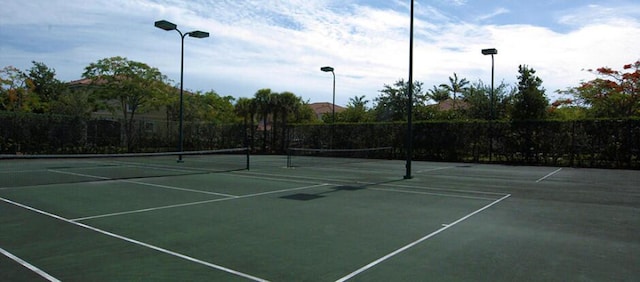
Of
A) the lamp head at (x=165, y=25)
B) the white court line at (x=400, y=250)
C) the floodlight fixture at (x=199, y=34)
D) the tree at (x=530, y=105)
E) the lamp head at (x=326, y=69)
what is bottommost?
the white court line at (x=400, y=250)

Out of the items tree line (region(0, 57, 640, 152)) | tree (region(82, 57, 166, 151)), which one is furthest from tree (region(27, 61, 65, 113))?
tree (region(82, 57, 166, 151))

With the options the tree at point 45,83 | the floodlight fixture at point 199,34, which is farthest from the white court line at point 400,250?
the tree at point 45,83

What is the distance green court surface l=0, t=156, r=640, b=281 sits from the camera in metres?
4.67

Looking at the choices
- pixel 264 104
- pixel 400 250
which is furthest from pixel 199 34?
pixel 400 250

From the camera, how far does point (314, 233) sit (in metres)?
6.44

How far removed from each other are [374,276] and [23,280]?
11.4ft

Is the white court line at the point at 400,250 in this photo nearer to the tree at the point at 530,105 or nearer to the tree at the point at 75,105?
the tree at the point at 530,105

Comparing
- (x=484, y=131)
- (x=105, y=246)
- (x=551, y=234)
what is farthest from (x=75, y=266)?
(x=484, y=131)

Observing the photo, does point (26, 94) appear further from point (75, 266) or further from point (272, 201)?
point (75, 266)

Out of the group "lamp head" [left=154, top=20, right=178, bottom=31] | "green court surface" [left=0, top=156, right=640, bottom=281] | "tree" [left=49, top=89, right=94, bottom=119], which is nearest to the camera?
"green court surface" [left=0, top=156, right=640, bottom=281]

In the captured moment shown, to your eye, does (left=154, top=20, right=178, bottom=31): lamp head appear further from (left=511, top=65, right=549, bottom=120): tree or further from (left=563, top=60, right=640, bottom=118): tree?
(left=563, top=60, right=640, bottom=118): tree

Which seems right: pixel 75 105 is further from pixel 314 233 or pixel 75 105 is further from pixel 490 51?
pixel 314 233

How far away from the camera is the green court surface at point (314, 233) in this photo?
467cm

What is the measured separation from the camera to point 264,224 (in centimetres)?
708
